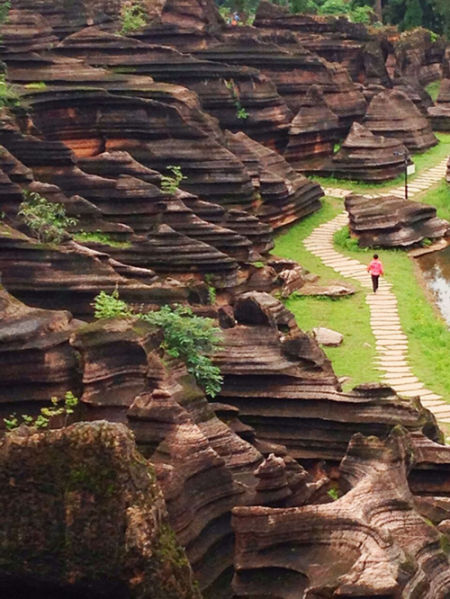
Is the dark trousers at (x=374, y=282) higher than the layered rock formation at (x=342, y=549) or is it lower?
lower

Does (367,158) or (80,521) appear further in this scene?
(367,158)

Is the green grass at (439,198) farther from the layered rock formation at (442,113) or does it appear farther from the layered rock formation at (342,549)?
the layered rock formation at (342,549)

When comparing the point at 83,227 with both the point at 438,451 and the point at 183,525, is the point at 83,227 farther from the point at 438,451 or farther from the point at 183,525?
the point at 183,525

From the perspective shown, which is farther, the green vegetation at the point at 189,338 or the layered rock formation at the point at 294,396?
the green vegetation at the point at 189,338

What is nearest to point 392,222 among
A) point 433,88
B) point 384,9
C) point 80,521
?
point 433,88

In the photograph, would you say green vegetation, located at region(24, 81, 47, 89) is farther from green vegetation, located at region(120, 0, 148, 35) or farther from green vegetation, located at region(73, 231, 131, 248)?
green vegetation, located at region(120, 0, 148, 35)

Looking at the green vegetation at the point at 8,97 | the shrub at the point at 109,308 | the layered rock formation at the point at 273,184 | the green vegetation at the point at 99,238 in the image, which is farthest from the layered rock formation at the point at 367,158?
the shrub at the point at 109,308

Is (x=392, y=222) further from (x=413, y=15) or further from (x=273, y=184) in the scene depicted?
(x=413, y=15)
